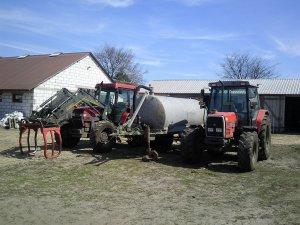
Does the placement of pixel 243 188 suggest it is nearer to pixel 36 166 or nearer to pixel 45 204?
pixel 45 204

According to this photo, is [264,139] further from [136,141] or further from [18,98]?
[18,98]

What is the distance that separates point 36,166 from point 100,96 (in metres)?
5.23

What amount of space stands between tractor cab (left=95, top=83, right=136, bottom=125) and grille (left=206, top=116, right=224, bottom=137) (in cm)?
481

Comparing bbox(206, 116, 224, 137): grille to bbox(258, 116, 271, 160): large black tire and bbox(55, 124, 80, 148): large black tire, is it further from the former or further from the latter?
bbox(55, 124, 80, 148): large black tire

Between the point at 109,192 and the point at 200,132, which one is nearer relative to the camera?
the point at 109,192

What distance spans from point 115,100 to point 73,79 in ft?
49.5

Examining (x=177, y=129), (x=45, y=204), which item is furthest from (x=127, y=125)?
(x=45, y=204)

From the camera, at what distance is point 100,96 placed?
1552 cm

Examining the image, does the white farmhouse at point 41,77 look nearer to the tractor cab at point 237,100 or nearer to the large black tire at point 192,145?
the tractor cab at point 237,100

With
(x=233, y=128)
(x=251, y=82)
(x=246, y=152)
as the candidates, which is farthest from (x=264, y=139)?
(x=251, y=82)

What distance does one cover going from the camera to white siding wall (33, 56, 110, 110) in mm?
27062

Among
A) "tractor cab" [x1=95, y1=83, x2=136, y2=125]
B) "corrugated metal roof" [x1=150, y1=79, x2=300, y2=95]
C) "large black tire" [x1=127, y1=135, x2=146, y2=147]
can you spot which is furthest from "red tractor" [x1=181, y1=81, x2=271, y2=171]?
"corrugated metal roof" [x1=150, y1=79, x2=300, y2=95]

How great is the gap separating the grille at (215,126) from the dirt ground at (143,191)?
103 cm

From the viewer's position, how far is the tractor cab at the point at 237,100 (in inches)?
466
